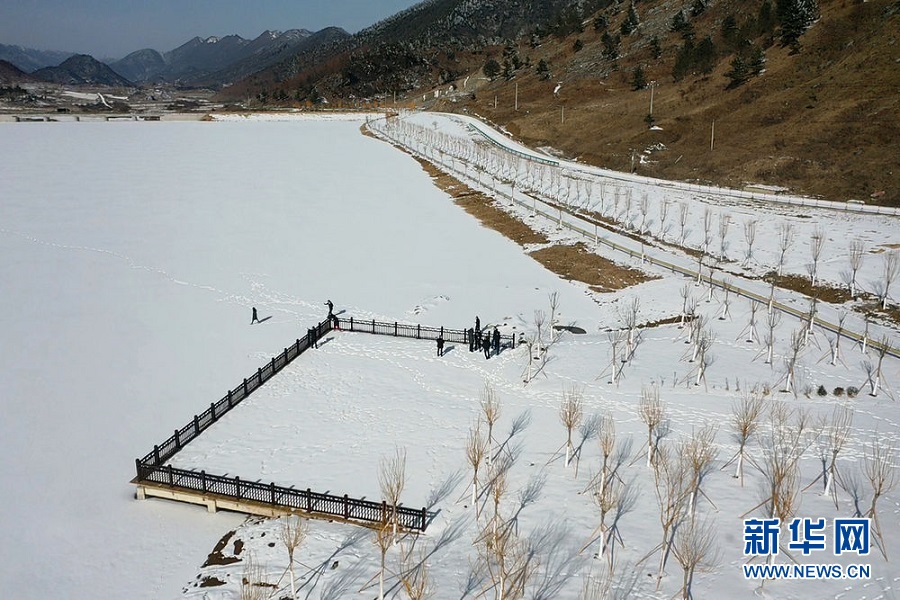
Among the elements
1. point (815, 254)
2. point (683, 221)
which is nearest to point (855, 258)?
point (815, 254)

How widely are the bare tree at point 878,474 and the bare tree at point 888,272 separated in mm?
17473

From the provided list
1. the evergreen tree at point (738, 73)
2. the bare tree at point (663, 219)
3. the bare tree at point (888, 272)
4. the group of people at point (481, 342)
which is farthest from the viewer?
the evergreen tree at point (738, 73)

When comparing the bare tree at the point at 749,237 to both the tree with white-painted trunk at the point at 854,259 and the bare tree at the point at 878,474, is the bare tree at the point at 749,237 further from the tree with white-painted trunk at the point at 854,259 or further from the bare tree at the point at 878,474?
the bare tree at the point at 878,474

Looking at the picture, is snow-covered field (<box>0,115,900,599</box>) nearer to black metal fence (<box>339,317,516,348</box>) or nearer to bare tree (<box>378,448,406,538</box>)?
bare tree (<box>378,448,406,538</box>)

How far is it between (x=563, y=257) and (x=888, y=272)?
2043cm

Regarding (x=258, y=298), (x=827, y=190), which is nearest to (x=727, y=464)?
(x=258, y=298)

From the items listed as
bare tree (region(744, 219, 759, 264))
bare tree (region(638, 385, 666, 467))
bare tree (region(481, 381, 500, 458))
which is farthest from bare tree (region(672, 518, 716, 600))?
bare tree (region(744, 219, 759, 264))

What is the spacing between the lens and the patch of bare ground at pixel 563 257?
43.9m

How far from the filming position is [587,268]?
153 feet

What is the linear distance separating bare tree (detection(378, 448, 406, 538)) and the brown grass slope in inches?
2046

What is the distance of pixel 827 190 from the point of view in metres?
59.6

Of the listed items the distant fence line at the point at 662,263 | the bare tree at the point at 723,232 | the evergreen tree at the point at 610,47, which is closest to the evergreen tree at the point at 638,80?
the evergreen tree at the point at 610,47

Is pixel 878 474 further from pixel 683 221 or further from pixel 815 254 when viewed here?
pixel 683 221

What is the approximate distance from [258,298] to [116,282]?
10.3 meters
